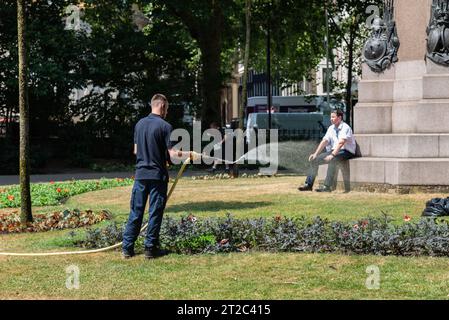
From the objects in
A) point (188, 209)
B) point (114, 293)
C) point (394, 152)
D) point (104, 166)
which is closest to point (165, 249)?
point (114, 293)

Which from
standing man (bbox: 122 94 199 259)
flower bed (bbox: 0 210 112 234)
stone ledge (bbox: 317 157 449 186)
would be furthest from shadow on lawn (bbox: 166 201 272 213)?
standing man (bbox: 122 94 199 259)

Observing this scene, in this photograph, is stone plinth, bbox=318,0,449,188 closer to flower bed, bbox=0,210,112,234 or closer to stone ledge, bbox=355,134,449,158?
stone ledge, bbox=355,134,449,158

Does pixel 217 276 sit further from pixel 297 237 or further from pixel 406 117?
pixel 406 117

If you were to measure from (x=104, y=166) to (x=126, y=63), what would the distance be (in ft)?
14.9

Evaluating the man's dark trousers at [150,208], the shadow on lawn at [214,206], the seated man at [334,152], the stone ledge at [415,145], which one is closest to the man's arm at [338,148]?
the seated man at [334,152]

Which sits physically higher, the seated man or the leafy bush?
the seated man

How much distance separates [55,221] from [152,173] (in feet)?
15.3

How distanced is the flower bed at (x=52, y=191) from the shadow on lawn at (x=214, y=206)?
A: 3.86 m

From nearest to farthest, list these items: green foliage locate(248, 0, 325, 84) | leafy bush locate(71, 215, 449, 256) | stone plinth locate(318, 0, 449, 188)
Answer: leafy bush locate(71, 215, 449, 256)
stone plinth locate(318, 0, 449, 188)
green foliage locate(248, 0, 325, 84)

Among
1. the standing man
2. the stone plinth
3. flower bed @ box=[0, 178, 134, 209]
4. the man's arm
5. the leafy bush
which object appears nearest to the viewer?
the leafy bush

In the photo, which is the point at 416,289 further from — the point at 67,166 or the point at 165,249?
Answer: the point at 67,166

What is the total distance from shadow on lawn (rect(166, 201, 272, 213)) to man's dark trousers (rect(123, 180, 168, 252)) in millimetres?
5210

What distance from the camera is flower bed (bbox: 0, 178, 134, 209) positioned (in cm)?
2088

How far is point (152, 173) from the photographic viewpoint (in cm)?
1159
